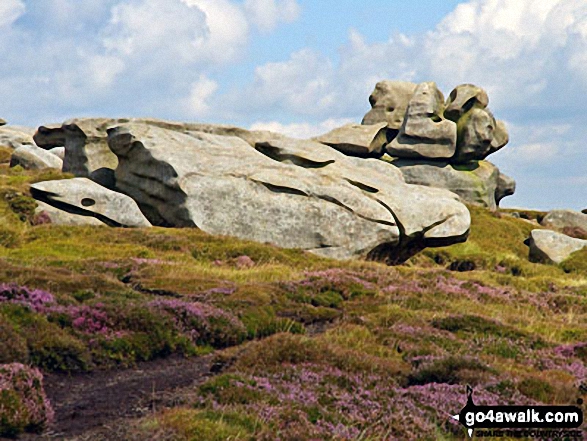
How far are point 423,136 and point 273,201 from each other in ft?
157

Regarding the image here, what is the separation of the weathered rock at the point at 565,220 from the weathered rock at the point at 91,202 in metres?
50.1

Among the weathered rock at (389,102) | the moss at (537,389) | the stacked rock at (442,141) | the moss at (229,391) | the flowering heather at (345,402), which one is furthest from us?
the weathered rock at (389,102)

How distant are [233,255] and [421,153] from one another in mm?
54313

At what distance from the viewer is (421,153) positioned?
84.1 m

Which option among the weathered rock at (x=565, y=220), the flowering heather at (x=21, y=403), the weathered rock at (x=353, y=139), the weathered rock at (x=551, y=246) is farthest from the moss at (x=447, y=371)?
the weathered rock at (x=565, y=220)

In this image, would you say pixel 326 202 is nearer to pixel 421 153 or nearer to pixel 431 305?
pixel 431 305

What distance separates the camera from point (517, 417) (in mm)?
12172

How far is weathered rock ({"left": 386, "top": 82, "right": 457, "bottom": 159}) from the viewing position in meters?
84.0

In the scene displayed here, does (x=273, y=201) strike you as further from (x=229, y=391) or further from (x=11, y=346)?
(x=229, y=391)

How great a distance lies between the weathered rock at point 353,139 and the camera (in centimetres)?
7794

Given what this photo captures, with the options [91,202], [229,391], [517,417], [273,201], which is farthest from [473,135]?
[229,391]

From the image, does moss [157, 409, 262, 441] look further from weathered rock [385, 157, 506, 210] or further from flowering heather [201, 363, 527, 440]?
weathered rock [385, 157, 506, 210]

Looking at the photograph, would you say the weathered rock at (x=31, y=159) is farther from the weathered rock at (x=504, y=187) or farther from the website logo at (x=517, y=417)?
the weathered rock at (x=504, y=187)

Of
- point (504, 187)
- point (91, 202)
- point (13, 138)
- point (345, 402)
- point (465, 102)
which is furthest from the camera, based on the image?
point (13, 138)
